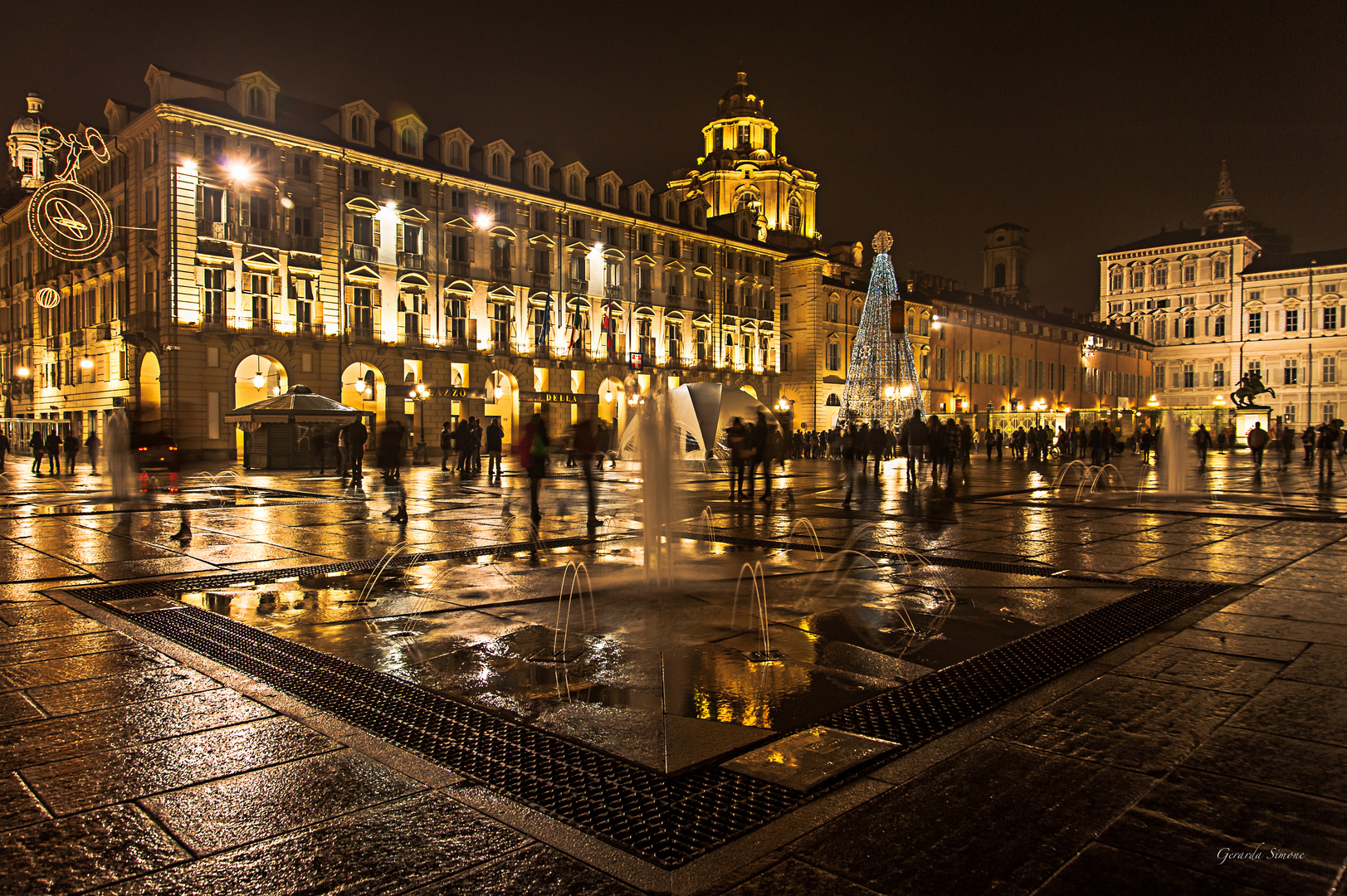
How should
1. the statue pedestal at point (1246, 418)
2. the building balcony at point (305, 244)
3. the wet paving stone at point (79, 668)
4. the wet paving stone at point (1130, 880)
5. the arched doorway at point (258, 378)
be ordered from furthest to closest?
the statue pedestal at point (1246, 418), the building balcony at point (305, 244), the arched doorway at point (258, 378), the wet paving stone at point (79, 668), the wet paving stone at point (1130, 880)

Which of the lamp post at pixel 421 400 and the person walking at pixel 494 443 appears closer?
the person walking at pixel 494 443

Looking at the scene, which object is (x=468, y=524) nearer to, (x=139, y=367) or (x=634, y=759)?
(x=634, y=759)

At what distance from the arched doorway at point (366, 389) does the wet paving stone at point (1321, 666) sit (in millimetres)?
41169

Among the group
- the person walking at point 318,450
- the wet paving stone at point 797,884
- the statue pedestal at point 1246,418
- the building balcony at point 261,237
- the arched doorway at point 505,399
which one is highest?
the building balcony at point 261,237

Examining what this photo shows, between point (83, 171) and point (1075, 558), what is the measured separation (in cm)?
4811

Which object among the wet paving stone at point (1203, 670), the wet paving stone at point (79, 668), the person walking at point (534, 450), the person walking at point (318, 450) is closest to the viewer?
the wet paving stone at point (1203, 670)

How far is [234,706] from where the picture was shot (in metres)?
4.30

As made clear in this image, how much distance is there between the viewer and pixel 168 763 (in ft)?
11.7

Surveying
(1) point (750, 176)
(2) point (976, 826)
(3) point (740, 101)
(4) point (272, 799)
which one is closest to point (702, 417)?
(4) point (272, 799)

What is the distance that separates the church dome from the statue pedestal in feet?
145

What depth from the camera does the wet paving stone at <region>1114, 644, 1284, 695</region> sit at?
4621 millimetres

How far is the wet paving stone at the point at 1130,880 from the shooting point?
2580mm

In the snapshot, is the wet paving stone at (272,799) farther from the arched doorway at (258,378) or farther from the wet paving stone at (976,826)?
the arched doorway at (258,378)

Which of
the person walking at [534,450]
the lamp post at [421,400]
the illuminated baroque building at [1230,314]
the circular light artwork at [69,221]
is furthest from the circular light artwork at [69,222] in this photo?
the illuminated baroque building at [1230,314]
